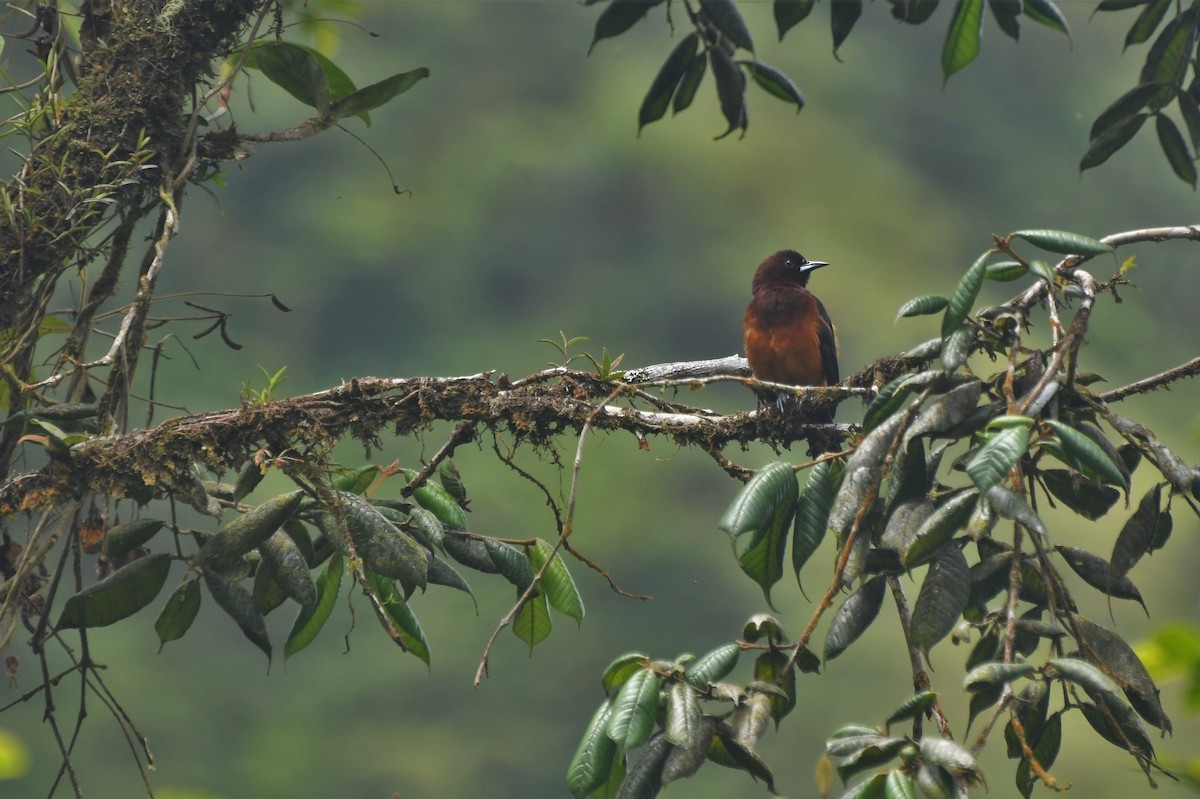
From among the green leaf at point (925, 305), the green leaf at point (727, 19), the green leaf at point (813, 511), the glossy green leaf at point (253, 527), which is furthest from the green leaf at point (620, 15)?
the glossy green leaf at point (253, 527)

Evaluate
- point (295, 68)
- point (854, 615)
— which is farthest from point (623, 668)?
point (295, 68)

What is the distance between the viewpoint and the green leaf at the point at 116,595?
1842mm

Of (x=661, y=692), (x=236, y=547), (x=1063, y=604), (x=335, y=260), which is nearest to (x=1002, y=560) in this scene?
(x=1063, y=604)

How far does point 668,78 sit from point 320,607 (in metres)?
0.98

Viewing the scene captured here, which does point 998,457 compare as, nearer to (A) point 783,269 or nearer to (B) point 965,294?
(B) point 965,294

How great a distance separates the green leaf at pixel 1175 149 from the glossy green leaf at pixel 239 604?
1623mm

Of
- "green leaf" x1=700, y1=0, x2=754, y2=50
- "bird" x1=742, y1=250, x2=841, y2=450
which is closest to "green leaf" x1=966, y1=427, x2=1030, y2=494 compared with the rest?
"green leaf" x1=700, y1=0, x2=754, y2=50

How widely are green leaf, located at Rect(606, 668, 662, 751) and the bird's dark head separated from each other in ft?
8.55

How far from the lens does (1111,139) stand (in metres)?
2.07

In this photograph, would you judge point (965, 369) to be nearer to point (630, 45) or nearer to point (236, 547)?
point (236, 547)

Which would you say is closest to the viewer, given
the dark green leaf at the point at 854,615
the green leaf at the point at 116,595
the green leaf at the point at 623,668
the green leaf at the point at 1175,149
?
the dark green leaf at the point at 854,615

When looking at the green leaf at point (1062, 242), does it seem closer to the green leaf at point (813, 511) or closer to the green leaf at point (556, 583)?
the green leaf at point (813, 511)

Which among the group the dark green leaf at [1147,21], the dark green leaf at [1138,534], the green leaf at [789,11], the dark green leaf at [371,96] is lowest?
the dark green leaf at [1138,534]

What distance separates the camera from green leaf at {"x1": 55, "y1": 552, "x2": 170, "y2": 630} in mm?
1842
